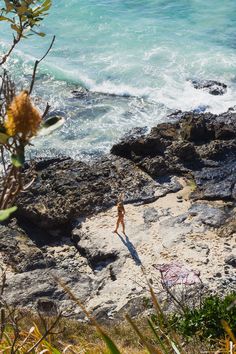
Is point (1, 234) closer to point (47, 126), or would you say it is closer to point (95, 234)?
point (95, 234)

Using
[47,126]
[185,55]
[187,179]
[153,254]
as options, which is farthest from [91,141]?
[47,126]

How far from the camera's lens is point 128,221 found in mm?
15242

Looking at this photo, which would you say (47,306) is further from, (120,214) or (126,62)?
(126,62)

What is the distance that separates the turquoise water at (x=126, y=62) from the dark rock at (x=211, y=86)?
0.76 feet

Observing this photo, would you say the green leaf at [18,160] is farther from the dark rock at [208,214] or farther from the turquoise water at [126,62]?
the turquoise water at [126,62]

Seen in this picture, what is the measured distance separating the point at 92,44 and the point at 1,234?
17056 millimetres

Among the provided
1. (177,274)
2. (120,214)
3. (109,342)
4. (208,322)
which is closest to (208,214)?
(120,214)

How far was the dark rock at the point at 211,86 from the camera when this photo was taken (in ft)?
76.0

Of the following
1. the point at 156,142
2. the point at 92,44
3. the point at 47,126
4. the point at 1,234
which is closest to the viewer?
the point at 47,126

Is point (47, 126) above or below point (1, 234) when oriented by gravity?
above

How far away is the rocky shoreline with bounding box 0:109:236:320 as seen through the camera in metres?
12.8

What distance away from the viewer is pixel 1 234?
48.2 feet

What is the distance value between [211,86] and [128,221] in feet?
34.5

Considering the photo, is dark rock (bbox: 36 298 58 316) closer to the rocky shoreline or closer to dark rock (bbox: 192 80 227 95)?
the rocky shoreline
